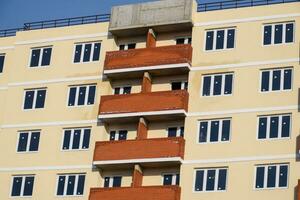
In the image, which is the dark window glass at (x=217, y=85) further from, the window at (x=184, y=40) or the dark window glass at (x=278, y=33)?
the dark window glass at (x=278, y=33)

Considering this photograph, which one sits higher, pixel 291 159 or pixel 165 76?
pixel 165 76

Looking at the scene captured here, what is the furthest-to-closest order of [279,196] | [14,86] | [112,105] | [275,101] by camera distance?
[14,86] < [112,105] < [275,101] < [279,196]

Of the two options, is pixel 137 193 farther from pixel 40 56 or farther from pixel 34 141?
pixel 40 56

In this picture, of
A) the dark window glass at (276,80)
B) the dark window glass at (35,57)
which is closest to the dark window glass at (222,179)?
the dark window glass at (276,80)

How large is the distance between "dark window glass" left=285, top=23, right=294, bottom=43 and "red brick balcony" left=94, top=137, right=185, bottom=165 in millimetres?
9507

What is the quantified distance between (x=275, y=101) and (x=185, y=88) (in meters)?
6.77

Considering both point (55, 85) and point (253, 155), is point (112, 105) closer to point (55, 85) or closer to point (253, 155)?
point (55, 85)

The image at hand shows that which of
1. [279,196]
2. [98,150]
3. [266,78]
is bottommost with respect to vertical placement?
[279,196]

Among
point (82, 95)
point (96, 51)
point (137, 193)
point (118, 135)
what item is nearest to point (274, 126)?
point (137, 193)

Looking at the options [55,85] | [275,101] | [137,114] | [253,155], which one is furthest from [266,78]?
[55,85]

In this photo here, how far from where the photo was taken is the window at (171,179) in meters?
52.7

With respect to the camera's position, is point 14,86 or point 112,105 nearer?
point 112,105

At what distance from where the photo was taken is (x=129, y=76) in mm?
56875

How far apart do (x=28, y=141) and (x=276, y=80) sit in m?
18.0
